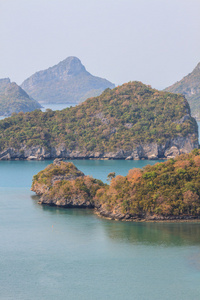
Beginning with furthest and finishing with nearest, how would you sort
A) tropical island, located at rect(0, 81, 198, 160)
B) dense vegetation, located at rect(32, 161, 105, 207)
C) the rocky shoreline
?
tropical island, located at rect(0, 81, 198, 160)
the rocky shoreline
dense vegetation, located at rect(32, 161, 105, 207)

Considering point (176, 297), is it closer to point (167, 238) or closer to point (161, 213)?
point (167, 238)

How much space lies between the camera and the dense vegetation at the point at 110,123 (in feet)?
552

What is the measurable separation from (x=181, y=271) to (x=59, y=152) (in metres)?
111

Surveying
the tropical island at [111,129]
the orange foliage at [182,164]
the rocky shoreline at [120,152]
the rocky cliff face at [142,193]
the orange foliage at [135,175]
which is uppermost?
the tropical island at [111,129]

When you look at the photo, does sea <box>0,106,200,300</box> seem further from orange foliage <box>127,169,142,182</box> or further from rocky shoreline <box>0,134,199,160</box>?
rocky shoreline <box>0,134,199,160</box>

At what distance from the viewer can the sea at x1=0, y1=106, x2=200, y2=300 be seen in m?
54.7

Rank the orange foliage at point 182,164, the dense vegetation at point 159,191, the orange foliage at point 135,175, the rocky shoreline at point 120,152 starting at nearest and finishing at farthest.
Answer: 1. the dense vegetation at point 159,191
2. the orange foliage at point 135,175
3. the orange foliage at point 182,164
4. the rocky shoreline at point 120,152

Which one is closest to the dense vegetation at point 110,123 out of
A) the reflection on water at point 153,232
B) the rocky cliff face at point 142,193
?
the rocky cliff face at point 142,193

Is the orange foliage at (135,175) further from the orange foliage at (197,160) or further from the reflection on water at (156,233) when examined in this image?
the orange foliage at (197,160)

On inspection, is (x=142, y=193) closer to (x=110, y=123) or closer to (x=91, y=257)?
(x=91, y=257)

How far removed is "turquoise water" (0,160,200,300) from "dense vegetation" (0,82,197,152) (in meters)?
79.2

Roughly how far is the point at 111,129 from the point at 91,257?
112621 millimetres

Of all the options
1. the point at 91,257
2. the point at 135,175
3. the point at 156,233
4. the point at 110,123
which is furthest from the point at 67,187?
the point at 110,123

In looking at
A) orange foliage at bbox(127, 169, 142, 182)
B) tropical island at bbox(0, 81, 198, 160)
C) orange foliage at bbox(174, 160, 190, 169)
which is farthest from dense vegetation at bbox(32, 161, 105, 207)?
tropical island at bbox(0, 81, 198, 160)
